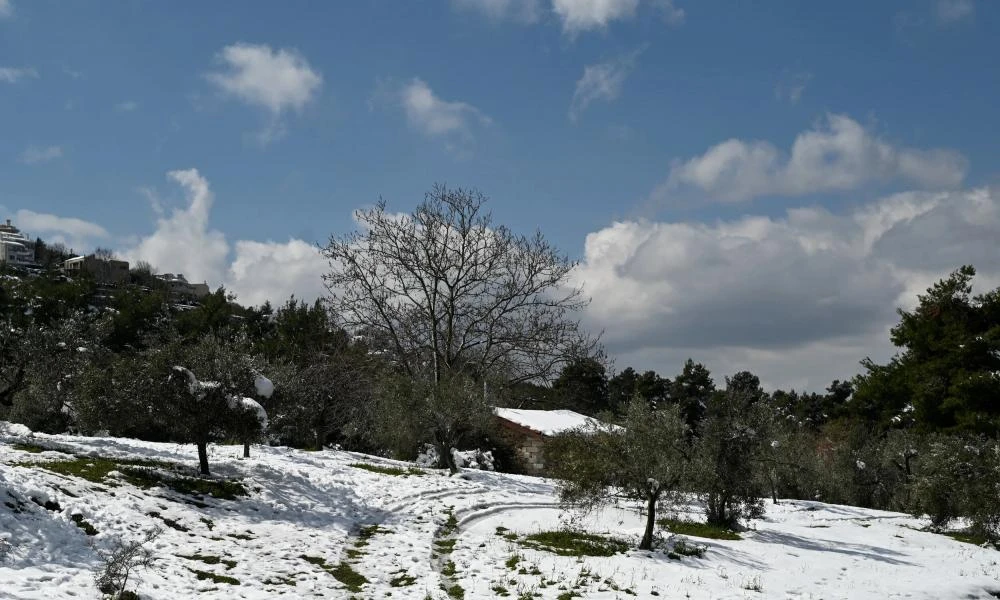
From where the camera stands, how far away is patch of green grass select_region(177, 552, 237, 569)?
12781 mm

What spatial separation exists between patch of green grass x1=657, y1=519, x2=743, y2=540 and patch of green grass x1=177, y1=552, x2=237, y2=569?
10.9 metres

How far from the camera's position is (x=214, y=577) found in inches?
474

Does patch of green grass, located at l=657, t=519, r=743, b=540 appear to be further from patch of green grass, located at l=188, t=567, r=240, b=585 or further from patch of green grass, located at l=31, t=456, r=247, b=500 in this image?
patch of green grass, located at l=31, t=456, r=247, b=500

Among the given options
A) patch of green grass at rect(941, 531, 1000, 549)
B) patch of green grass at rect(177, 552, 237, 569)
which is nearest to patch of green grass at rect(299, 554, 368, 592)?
A: patch of green grass at rect(177, 552, 237, 569)

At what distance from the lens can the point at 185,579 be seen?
38.2 feet

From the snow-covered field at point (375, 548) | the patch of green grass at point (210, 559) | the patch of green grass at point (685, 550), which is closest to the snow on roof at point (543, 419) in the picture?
the snow-covered field at point (375, 548)

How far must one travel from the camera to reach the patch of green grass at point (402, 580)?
1291cm

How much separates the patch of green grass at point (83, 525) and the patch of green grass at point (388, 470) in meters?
13.8

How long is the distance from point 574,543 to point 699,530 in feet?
17.1

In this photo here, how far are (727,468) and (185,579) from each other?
1501 centimetres

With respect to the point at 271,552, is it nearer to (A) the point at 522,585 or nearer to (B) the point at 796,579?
(A) the point at 522,585

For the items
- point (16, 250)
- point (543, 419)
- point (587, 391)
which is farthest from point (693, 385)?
point (16, 250)

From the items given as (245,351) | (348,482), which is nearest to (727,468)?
(348,482)

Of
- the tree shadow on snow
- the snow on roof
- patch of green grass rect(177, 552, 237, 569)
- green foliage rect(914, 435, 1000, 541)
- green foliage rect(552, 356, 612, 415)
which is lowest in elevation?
patch of green grass rect(177, 552, 237, 569)
